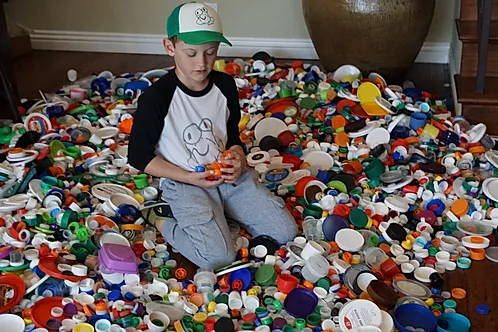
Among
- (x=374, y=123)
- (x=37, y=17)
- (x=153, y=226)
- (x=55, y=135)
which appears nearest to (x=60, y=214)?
(x=153, y=226)

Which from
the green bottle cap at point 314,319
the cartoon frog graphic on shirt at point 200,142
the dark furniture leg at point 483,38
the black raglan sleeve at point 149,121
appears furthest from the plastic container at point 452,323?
the dark furniture leg at point 483,38

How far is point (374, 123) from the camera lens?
2.16m

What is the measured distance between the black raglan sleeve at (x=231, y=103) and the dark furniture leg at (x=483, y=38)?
3.25ft

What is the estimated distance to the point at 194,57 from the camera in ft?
4.97

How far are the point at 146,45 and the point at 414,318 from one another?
2.34 metres

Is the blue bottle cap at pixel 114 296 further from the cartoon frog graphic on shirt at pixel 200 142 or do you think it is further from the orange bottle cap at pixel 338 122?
the orange bottle cap at pixel 338 122

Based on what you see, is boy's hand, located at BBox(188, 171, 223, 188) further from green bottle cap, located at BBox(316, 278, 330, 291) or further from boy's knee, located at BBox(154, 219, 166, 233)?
green bottle cap, located at BBox(316, 278, 330, 291)

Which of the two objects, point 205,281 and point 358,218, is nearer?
point 205,281

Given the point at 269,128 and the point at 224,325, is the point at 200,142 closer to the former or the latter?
the point at 224,325

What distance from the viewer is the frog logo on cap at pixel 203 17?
4.88 feet

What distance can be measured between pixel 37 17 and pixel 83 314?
7.75 ft

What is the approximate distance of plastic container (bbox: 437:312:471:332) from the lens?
A: 1342 mm

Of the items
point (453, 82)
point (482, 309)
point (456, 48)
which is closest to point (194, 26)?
point (482, 309)

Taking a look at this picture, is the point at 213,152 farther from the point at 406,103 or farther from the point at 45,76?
the point at 45,76
